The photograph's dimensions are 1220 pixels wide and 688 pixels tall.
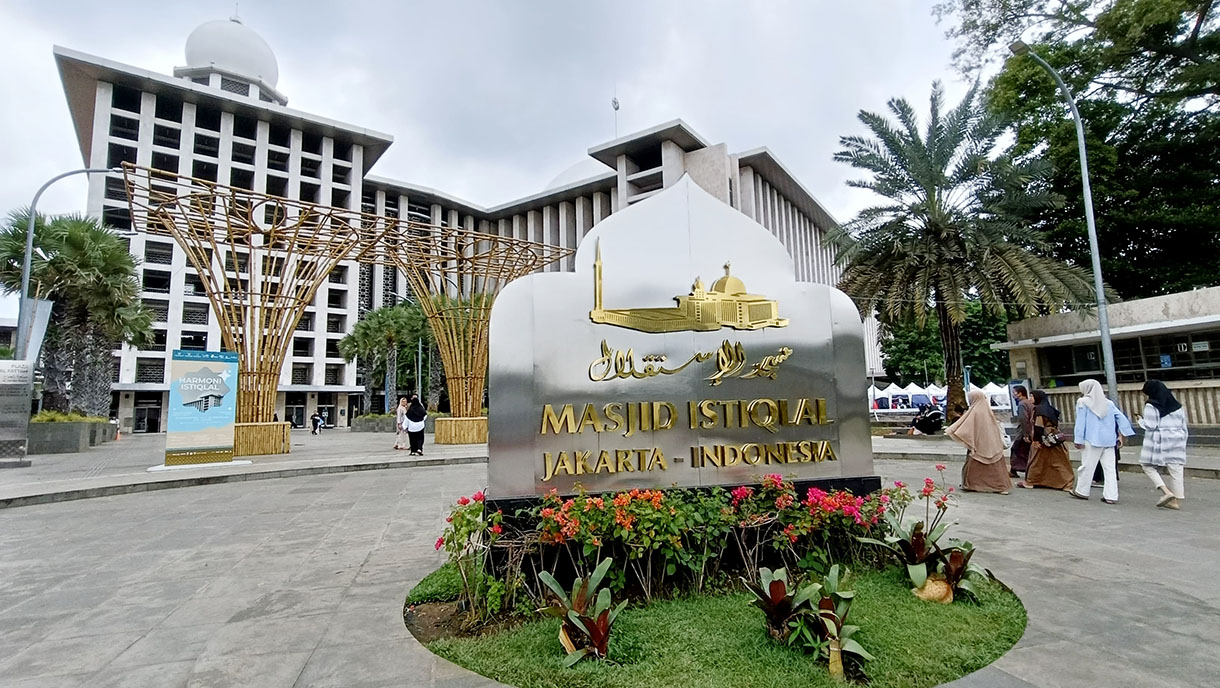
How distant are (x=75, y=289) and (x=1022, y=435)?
86.2 feet

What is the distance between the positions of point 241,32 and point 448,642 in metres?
63.2

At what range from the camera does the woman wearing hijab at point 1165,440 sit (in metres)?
7.30

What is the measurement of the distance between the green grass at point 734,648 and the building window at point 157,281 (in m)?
50.1

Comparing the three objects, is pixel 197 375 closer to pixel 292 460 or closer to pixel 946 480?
pixel 292 460

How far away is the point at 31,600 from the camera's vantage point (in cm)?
459

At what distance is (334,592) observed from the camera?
15.1 ft

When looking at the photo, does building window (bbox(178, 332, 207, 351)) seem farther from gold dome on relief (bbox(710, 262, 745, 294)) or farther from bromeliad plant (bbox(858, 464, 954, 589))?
bromeliad plant (bbox(858, 464, 954, 589))

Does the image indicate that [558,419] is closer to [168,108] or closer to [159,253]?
[159,253]

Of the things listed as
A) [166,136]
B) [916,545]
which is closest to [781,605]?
[916,545]

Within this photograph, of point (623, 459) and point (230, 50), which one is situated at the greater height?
point (230, 50)

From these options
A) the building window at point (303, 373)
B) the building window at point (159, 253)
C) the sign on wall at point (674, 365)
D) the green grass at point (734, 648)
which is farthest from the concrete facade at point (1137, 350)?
the building window at point (159, 253)

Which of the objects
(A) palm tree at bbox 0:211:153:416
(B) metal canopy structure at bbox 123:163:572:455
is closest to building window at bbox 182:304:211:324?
(A) palm tree at bbox 0:211:153:416

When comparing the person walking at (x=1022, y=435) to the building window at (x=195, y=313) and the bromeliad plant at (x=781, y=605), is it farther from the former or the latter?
the building window at (x=195, y=313)

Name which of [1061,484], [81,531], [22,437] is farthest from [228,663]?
[22,437]
